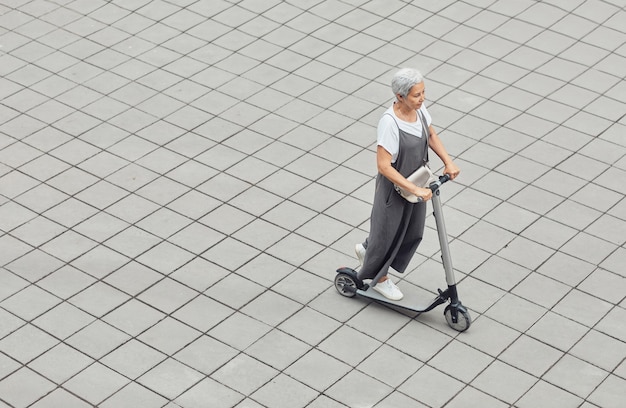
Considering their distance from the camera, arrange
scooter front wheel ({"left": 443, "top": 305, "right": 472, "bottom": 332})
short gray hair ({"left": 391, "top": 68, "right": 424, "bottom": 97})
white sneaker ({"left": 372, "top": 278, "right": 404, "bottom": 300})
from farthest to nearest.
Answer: white sneaker ({"left": 372, "top": 278, "right": 404, "bottom": 300}) → scooter front wheel ({"left": 443, "top": 305, "right": 472, "bottom": 332}) → short gray hair ({"left": 391, "top": 68, "right": 424, "bottom": 97})

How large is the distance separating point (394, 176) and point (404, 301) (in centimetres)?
120

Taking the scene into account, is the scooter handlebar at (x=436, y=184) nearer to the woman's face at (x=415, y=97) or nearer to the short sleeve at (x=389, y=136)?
the short sleeve at (x=389, y=136)

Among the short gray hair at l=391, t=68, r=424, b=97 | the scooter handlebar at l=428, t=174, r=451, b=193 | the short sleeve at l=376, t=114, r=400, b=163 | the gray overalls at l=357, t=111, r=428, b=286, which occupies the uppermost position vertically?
the short gray hair at l=391, t=68, r=424, b=97

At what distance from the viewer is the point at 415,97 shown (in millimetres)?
7168

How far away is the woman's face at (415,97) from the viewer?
7137 millimetres

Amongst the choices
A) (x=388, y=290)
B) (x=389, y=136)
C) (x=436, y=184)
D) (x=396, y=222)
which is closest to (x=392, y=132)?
(x=389, y=136)

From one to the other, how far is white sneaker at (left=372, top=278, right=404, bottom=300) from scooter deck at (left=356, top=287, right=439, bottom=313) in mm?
25

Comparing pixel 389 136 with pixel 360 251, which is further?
pixel 360 251

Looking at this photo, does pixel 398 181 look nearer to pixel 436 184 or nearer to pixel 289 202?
pixel 436 184

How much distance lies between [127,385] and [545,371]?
2.90 m

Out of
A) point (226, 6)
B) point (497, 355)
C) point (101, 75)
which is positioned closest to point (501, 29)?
point (226, 6)

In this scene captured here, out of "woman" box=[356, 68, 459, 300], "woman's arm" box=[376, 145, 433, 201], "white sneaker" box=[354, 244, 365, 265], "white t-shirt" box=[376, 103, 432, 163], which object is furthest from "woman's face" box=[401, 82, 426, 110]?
"white sneaker" box=[354, 244, 365, 265]

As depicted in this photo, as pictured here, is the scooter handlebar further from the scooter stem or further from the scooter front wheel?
the scooter front wheel

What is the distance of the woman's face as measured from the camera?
7137 millimetres
